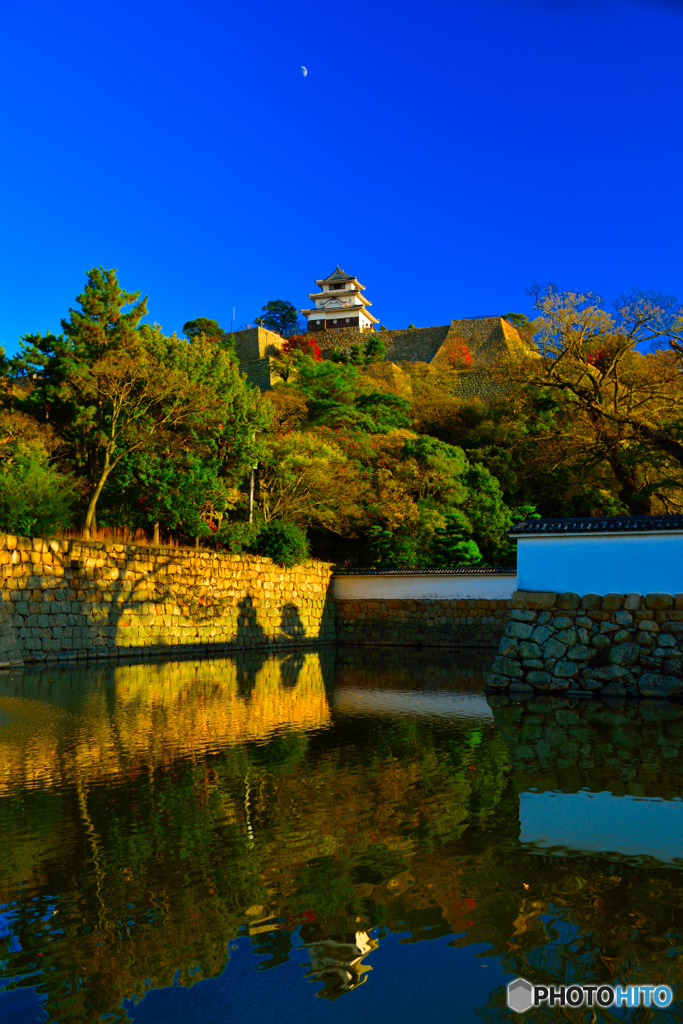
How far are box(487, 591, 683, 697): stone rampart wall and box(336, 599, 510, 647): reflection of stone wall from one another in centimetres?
827

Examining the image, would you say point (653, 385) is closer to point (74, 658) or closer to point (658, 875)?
point (74, 658)

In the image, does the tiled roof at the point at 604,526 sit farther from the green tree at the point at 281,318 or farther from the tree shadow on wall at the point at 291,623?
the green tree at the point at 281,318

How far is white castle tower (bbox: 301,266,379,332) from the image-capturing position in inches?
2344

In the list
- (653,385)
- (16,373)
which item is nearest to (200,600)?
(16,373)

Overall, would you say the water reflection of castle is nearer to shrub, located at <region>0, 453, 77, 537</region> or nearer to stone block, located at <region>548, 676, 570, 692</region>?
stone block, located at <region>548, 676, 570, 692</region>

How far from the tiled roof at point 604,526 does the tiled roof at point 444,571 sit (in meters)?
7.65

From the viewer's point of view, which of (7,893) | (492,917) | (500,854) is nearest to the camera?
(492,917)

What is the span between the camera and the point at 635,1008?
2.51m

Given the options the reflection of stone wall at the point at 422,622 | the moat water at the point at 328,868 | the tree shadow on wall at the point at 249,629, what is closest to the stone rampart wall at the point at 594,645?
the moat water at the point at 328,868

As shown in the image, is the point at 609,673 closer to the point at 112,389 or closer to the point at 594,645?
the point at 594,645

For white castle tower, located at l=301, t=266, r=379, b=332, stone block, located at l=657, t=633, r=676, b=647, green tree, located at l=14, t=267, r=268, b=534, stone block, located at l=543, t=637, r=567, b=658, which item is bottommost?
stone block, located at l=543, t=637, r=567, b=658

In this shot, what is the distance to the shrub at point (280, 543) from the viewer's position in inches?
762

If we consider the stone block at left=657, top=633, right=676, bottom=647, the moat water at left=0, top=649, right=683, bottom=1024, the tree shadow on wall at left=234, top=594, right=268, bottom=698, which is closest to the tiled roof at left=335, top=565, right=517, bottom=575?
the tree shadow on wall at left=234, top=594, right=268, bottom=698

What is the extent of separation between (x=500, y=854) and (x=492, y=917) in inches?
31.0
